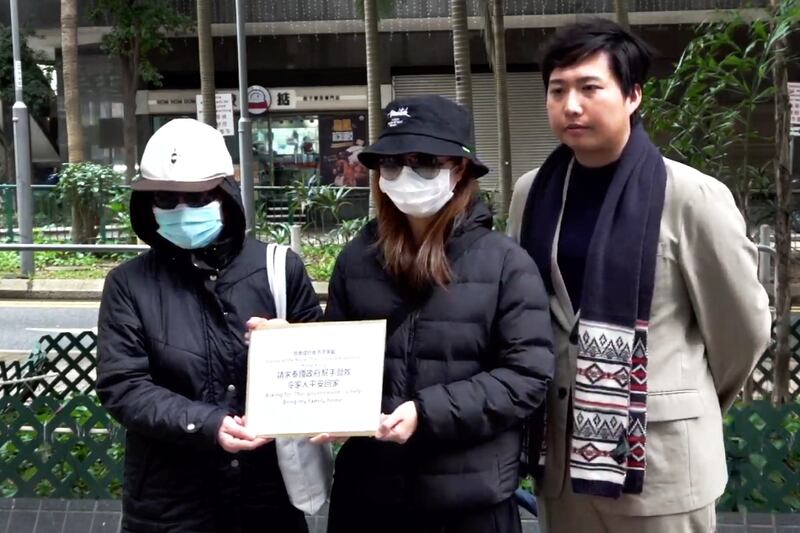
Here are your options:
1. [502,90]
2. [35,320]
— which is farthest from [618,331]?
[502,90]

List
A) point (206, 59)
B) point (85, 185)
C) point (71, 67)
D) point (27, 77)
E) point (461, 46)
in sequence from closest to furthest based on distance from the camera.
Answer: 1. point (461, 46)
2. point (85, 185)
3. point (206, 59)
4. point (71, 67)
5. point (27, 77)

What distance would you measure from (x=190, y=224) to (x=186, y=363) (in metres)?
0.38

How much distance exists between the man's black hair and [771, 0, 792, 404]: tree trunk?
277cm

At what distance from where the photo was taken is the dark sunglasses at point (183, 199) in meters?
2.80

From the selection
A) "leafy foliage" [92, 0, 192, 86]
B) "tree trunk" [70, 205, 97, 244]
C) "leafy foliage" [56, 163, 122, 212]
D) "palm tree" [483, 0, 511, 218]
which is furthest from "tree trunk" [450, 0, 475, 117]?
"leafy foliage" [92, 0, 192, 86]

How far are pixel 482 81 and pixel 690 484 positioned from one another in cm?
2274

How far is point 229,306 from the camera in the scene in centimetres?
283

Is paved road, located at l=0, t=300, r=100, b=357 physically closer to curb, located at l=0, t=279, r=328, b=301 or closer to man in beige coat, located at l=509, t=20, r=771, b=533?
curb, located at l=0, t=279, r=328, b=301

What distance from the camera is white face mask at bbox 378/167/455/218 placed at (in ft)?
8.76

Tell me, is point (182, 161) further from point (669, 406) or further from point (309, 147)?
point (309, 147)

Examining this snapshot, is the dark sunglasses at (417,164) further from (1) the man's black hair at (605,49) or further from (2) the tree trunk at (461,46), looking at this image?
(2) the tree trunk at (461,46)

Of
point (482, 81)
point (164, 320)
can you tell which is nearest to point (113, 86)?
point (482, 81)

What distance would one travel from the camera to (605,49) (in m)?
2.64

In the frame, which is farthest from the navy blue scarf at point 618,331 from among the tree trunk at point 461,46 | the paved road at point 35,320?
the tree trunk at point 461,46
